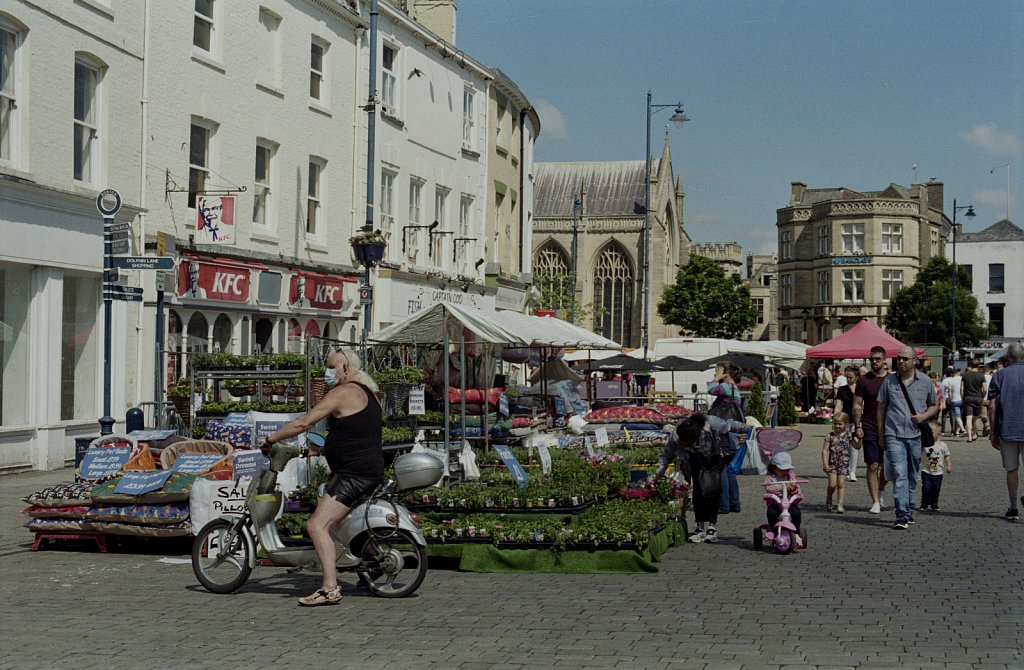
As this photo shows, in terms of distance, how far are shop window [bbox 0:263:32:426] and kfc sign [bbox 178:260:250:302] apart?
10.6 ft

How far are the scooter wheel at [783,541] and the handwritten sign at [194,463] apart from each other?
17.0 feet

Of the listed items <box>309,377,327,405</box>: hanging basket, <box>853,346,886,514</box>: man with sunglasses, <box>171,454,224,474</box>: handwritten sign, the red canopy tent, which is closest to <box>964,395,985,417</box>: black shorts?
the red canopy tent

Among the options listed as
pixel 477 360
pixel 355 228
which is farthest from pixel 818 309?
pixel 477 360

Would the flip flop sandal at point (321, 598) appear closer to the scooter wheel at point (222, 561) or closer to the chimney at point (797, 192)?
the scooter wheel at point (222, 561)

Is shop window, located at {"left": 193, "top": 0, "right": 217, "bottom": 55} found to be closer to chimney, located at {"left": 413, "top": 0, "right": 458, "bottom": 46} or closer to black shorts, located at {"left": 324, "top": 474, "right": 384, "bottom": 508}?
chimney, located at {"left": 413, "top": 0, "right": 458, "bottom": 46}

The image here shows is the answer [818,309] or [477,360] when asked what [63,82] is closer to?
[477,360]

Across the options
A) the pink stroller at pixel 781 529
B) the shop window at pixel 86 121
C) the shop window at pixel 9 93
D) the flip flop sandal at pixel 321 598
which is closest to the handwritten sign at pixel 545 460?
the pink stroller at pixel 781 529

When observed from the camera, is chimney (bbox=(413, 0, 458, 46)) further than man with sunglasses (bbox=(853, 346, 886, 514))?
Yes

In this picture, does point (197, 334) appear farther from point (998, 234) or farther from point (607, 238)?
point (998, 234)

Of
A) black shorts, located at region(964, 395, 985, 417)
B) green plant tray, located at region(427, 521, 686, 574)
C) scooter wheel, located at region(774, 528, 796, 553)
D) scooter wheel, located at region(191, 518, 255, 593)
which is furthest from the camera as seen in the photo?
black shorts, located at region(964, 395, 985, 417)

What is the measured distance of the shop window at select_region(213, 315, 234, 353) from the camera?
72.5ft

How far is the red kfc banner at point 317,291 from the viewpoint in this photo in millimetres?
24672

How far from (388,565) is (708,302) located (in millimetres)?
75292

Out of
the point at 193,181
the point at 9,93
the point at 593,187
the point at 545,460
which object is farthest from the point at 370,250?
the point at 593,187
